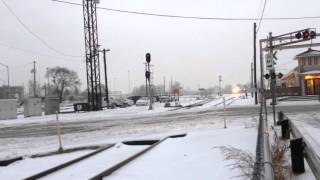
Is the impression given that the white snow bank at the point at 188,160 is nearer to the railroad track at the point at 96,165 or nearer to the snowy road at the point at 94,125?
the railroad track at the point at 96,165

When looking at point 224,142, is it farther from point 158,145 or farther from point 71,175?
point 71,175

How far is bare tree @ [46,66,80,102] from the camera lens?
15612 cm

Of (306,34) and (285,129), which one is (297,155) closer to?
(285,129)

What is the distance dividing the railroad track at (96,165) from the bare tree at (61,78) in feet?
461

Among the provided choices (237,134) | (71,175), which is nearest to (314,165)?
(71,175)

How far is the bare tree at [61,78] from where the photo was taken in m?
156

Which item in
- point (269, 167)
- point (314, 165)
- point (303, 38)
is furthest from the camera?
point (303, 38)

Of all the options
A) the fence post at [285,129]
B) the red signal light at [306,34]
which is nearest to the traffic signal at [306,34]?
the red signal light at [306,34]

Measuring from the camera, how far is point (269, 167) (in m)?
6.52

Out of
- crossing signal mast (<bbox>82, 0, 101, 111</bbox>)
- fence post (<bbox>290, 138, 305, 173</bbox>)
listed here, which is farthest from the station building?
fence post (<bbox>290, 138, 305, 173</bbox>)

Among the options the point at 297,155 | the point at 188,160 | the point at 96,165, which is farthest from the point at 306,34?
the point at 297,155

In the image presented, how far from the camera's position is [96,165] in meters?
12.9

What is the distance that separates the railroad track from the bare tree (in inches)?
5530

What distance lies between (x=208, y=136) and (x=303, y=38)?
20393mm
